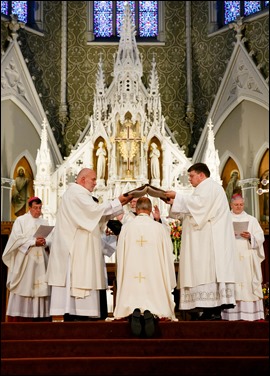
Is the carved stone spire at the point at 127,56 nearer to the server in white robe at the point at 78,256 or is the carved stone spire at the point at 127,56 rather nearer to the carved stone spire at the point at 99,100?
the carved stone spire at the point at 99,100

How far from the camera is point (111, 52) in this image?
19062 mm

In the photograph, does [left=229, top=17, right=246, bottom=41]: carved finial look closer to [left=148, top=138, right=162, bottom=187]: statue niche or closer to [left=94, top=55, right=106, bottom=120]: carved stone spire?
[left=94, top=55, right=106, bottom=120]: carved stone spire

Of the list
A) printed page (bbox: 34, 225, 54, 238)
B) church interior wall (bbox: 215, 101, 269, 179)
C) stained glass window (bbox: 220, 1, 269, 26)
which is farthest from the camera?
stained glass window (bbox: 220, 1, 269, 26)

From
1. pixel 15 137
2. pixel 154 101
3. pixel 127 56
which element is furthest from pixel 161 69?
pixel 15 137

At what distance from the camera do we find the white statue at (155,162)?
1510 centimetres

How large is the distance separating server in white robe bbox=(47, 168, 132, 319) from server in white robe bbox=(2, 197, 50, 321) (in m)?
1.16

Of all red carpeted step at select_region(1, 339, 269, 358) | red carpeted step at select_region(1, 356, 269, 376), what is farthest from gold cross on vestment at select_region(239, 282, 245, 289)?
red carpeted step at select_region(1, 356, 269, 376)

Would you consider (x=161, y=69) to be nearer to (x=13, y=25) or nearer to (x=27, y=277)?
(x=13, y=25)

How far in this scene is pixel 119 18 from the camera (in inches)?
773

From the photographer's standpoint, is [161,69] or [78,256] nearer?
[78,256]

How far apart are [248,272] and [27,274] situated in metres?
2.84

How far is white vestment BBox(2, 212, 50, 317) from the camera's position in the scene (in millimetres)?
9164

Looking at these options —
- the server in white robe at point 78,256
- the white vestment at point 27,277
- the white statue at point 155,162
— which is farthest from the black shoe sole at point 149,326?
the white statue at point 155,162

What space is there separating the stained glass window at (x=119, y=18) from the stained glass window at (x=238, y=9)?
1891 millimetres
